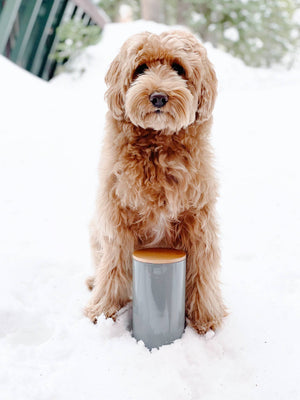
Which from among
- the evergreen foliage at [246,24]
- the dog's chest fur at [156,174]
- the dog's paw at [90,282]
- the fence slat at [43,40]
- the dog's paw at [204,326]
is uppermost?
the evergreen foliage at [246,24]

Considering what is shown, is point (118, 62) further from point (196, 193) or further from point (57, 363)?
point (57, 363)

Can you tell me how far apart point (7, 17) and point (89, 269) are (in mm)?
4279

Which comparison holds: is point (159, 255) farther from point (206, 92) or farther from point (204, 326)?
point (206, 92)

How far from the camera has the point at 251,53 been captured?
9867mm

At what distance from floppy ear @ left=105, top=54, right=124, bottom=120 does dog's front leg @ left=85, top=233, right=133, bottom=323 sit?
63cm

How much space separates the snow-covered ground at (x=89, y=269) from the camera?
5.38 ft

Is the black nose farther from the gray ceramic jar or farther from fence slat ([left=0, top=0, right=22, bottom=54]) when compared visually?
fence slat ([left=0, top=0, right=22, bottom=54])

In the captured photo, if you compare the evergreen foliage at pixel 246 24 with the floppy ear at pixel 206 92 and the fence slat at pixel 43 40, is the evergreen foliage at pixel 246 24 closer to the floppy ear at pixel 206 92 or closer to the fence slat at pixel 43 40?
the fence slat at pixel 43 40

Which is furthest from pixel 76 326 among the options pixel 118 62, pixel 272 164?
pixel 272 164

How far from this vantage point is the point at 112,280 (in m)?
2.00

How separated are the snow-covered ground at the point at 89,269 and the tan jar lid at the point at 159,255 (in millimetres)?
401

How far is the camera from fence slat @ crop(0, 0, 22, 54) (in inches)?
205

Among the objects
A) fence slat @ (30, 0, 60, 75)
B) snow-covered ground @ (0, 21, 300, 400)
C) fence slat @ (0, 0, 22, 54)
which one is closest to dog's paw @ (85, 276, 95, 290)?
snow-covered ground @ (0, 21, 300, 400)

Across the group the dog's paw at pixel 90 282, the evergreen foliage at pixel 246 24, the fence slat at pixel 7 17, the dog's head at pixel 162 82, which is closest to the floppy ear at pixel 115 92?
the dog's head at pixel 162 82
